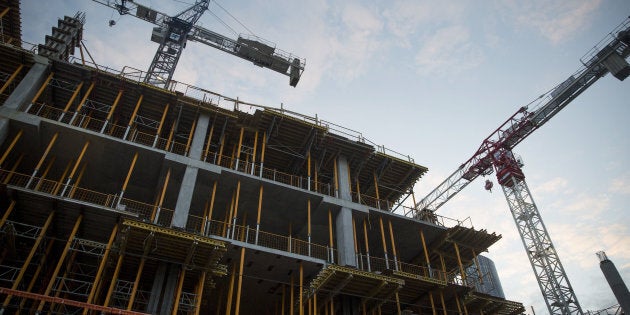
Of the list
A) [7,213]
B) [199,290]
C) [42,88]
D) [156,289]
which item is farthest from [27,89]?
[199,290]

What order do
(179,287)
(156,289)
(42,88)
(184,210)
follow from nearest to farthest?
(156,289) < (179,287) < (184,210) < (42,88)

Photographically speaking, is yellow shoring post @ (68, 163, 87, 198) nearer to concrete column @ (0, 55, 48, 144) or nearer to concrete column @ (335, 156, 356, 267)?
concrete column @ (0, 55, 48, 144)

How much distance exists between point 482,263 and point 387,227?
112007 mm

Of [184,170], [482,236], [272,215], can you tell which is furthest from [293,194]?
[482,236]

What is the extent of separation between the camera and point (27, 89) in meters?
24.0

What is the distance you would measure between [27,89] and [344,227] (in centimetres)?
2076

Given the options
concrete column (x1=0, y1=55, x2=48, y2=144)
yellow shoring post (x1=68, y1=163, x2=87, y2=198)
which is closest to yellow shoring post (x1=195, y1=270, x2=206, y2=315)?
yellow shoring post (x1=68, y1=163, x2=87, y2=198)

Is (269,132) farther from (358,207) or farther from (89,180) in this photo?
(89,180)

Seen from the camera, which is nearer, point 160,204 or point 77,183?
point 160,204

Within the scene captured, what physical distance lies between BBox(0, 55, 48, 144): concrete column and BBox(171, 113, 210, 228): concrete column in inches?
374

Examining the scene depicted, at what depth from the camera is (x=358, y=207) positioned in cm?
2797

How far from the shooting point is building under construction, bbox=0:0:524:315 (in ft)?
65.5

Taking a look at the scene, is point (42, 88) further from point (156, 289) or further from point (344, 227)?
point (344, 227)

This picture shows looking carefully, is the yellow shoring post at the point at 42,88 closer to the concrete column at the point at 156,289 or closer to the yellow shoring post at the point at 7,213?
the yellow shoring post at the point at 7,213
